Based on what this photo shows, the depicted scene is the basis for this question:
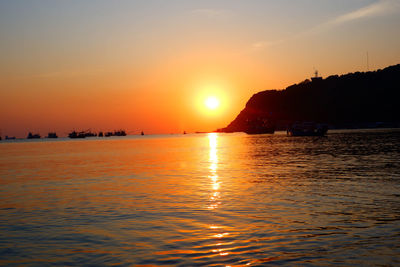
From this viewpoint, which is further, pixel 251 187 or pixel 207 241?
pixel 251 187

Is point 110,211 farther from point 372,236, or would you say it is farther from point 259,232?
point 372,236

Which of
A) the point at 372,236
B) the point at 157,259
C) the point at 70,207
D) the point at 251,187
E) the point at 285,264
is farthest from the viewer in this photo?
the point at 251,187

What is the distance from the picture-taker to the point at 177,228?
1455 cm

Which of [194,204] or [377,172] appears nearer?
[194,204]

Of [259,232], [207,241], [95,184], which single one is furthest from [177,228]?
[95,184]

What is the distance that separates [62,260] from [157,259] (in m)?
2.84

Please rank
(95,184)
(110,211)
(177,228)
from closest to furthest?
(177,228) < (110,211) < (95,184)

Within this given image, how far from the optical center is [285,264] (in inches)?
388

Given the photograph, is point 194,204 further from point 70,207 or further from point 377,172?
point 377,172

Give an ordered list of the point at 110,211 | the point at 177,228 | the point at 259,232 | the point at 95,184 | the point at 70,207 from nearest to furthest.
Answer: the point at 259,232, the point at 177,228, the point at 110,211, the point at 70,207, the point at 95,184

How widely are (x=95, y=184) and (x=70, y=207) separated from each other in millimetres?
10223

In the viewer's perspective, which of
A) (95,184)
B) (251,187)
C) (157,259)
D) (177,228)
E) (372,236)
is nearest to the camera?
(157,259)

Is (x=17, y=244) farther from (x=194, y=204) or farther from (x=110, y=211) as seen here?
(x=194, y=204)

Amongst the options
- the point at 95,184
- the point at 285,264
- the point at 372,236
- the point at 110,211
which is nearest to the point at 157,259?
the point at 285,264
